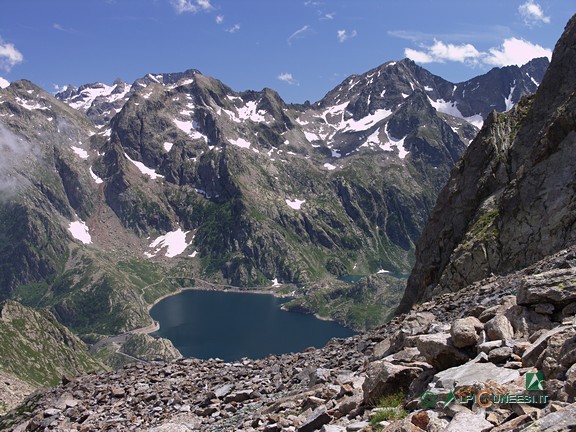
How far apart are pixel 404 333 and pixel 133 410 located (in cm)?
1331

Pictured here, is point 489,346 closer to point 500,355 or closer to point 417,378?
point 500,355

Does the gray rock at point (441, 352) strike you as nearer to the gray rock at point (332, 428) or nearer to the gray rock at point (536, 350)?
the gray rock at point (536, 350)

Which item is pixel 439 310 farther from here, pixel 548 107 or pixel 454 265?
pixel 548 107

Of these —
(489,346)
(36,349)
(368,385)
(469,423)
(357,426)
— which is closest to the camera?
(469,423)

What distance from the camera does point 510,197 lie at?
45.0 m

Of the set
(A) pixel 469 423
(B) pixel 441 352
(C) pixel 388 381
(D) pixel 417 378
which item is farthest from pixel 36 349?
(A) pixel 469 423

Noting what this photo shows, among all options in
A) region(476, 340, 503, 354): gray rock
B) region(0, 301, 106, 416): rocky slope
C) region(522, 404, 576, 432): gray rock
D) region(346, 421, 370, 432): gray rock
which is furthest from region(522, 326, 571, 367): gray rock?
region(0, 301, 106, 416): rocky slope

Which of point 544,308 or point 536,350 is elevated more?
point 544,308

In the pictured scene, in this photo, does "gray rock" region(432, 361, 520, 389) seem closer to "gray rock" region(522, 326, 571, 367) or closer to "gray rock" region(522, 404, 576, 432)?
"gray rock" region(522, 326, 571, 367)

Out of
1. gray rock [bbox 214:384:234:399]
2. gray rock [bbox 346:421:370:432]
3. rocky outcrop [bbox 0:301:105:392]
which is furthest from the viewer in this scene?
rocky outcrop [bbox 0:301:105:392]

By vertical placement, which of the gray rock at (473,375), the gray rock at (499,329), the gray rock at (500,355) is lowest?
the gray rock at (473,375)

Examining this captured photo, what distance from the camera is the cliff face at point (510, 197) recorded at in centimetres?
4050

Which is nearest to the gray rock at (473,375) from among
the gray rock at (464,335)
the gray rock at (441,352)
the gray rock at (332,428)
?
the gray rock at (441,352)

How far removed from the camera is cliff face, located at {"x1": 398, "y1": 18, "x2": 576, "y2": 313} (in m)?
40.5
